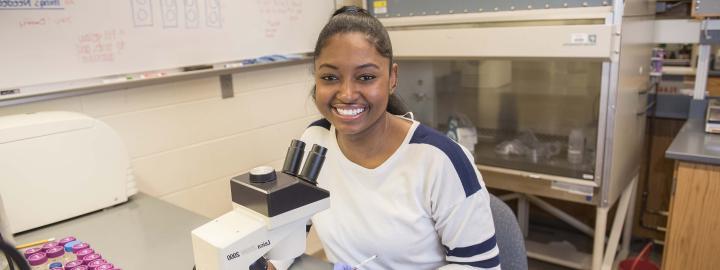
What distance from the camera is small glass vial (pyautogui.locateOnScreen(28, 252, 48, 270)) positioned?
99 cm

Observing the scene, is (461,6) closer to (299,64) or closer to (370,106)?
(299,64)

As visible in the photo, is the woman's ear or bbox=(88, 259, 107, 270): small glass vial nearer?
bbox=(88, 259, 107, 270): small glass vial

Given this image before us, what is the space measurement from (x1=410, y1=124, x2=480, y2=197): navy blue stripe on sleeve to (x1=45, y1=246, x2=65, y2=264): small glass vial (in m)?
0.79

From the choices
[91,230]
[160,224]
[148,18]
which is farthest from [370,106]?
[148,18]

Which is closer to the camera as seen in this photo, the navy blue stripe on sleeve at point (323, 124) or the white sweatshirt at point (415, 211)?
the white sweatshirt at point (415, 211)

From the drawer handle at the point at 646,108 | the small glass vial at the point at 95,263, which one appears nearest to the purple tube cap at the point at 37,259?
the small glass vial at the point at 95,263

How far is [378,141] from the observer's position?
1167 mm

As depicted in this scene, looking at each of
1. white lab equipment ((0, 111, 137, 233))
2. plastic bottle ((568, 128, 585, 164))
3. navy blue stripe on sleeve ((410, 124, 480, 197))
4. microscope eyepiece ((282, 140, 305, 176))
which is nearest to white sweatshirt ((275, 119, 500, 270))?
navy blue stripe on sleeve ((410, 124, 480, 197))

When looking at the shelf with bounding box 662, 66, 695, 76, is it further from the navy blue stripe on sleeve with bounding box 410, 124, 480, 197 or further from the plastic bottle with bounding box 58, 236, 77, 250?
the plastic bottle with bounding box 58, 236, 77, 250

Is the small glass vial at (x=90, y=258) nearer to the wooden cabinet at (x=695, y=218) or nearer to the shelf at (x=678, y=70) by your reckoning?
the wooden cabinet at (x=695, y=218)

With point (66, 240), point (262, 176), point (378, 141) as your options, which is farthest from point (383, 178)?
point (66, 240)

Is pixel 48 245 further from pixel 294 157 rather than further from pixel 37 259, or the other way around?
pixel 294 157

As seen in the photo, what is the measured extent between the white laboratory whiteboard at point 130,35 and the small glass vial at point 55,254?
0.58 m

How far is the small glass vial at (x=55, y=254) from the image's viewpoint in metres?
1.03
